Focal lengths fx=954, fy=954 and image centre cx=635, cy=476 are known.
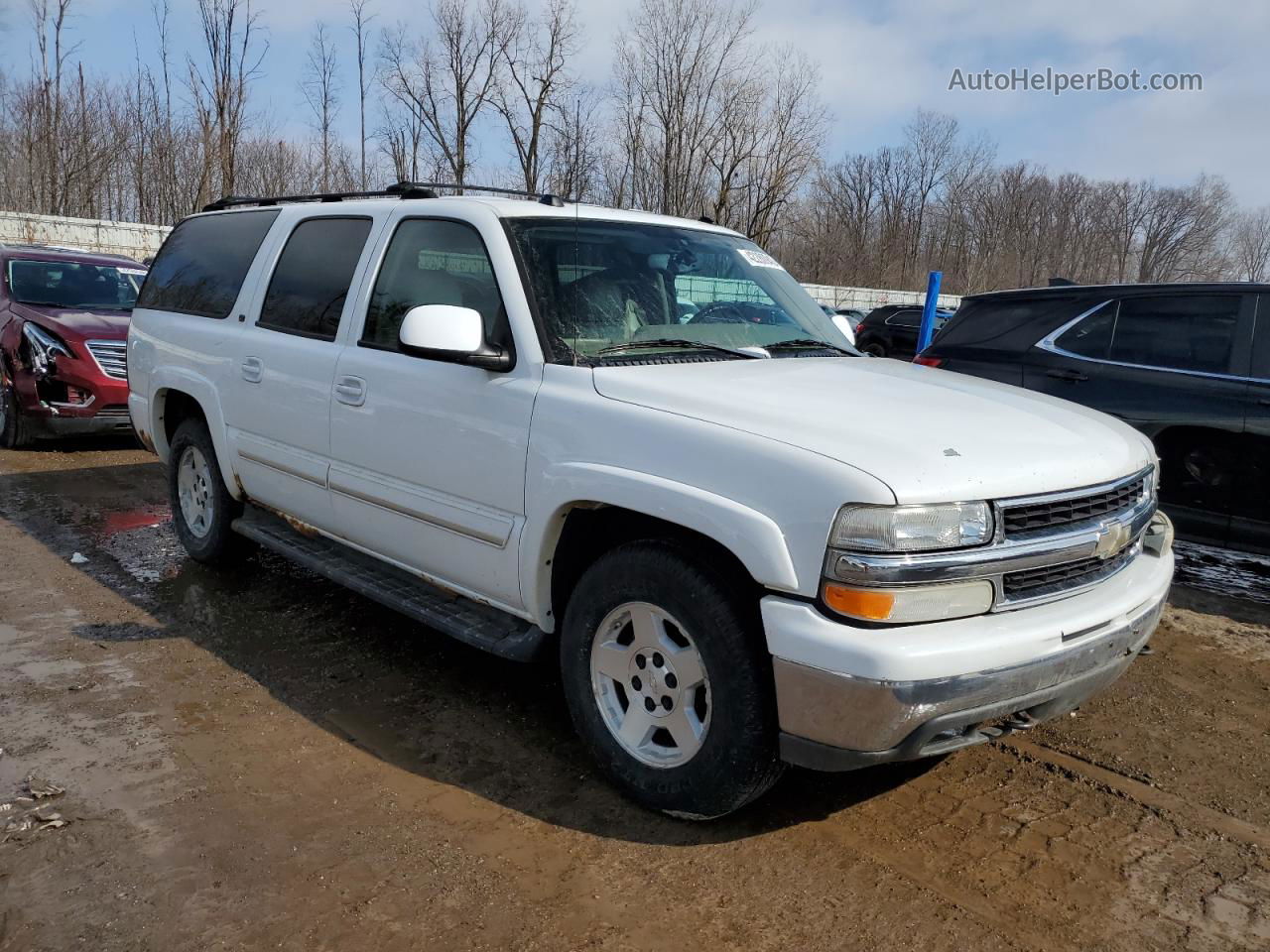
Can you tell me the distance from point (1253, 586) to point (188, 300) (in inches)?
254

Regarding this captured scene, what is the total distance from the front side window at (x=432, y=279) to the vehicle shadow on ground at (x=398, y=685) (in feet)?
4.72

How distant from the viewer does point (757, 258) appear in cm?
436

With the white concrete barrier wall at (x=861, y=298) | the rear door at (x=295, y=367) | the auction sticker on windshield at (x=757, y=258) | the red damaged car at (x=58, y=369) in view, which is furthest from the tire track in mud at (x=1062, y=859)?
the white concrete barrier wall at (x=861, y=298)

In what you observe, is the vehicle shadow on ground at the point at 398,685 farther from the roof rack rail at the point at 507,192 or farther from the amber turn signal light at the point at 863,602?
the roof rack rail at the point at 507,192

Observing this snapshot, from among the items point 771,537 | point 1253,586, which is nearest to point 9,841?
point 771,537

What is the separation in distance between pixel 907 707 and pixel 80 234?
24.2 meters

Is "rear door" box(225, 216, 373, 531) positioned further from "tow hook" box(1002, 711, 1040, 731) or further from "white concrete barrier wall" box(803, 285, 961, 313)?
"white concrete barrier wall" box(803, 285, 961, 313)

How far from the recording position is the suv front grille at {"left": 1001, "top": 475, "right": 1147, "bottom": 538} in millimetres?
2620

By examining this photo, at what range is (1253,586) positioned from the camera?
18.9 ft

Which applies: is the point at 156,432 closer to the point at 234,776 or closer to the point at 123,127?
the point at 234,776

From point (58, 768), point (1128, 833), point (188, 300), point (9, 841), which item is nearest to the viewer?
point (9, 841)

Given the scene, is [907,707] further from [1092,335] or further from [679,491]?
[1092,335]

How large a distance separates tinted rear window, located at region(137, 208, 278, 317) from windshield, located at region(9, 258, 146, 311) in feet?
12.9

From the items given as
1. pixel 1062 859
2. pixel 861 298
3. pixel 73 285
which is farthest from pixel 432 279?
pixel 861 298
